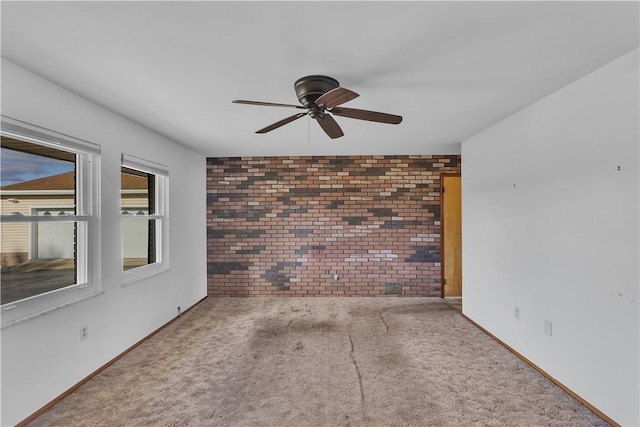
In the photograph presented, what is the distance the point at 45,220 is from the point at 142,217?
1193 mm

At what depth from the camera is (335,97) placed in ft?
6.16

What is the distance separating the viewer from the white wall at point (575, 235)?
191 cm

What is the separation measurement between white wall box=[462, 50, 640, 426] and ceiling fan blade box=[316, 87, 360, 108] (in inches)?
67.6

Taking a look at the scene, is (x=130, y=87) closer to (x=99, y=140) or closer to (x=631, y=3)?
(x=99, y=140)

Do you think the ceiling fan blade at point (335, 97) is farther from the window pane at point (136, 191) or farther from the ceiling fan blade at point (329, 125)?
the window pane at point (136, 191)

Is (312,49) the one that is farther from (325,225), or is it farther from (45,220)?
(325,225)

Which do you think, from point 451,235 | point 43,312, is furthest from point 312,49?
point 451,235

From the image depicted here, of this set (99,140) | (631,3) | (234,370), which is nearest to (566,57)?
(631,3)

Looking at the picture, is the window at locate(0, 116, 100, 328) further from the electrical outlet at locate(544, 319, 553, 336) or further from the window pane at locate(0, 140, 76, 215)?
the electrical outlet at locate(544, 319, 553, 336)

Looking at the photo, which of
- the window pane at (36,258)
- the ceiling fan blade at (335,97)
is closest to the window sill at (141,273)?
the window pane at (36,258)

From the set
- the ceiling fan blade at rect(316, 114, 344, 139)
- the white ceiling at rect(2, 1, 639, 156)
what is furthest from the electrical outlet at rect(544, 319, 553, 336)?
the ceiling fan blade at rect(316, 114, 344, 139)

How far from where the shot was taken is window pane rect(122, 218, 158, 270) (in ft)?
10.5

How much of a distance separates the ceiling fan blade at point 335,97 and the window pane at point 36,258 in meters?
2.22

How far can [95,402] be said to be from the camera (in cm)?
225
